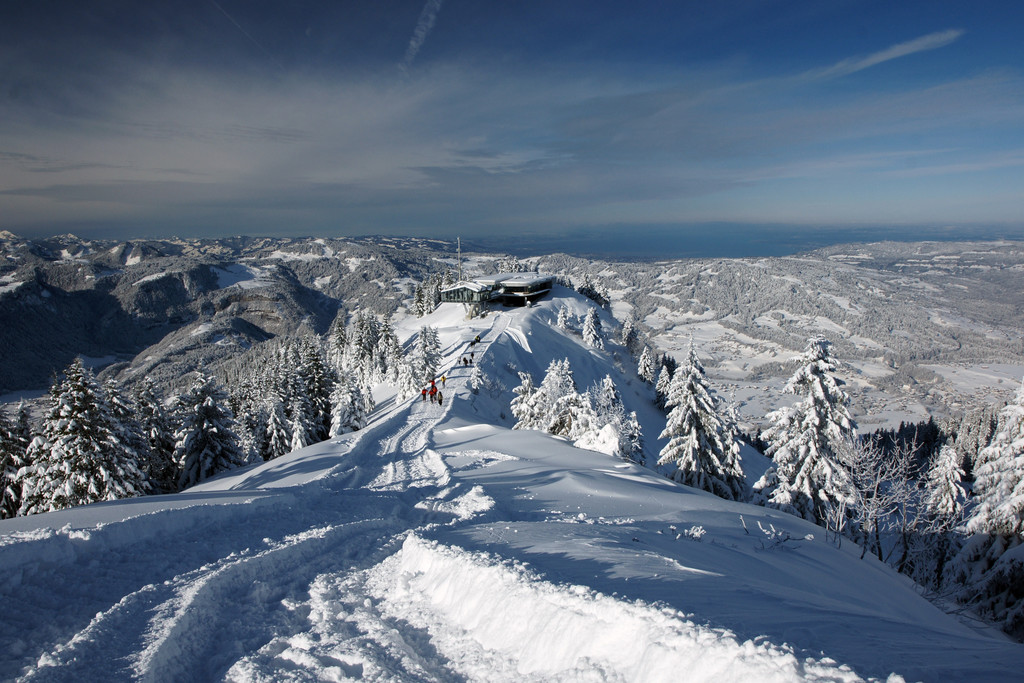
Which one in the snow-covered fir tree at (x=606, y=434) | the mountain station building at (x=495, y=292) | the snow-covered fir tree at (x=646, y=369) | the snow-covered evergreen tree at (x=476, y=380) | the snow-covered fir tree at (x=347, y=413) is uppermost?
the mountain station building at (x=495, y=292)

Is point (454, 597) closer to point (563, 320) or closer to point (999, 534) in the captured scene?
point (999, 534)

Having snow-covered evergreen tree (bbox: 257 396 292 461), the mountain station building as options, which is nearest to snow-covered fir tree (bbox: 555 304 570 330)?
the mountain station building

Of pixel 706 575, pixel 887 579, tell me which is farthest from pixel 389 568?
pixel 887 579

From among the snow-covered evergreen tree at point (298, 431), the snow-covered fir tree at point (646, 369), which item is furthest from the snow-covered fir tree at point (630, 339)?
the snow-covered evergreen tree at point (298, 431)

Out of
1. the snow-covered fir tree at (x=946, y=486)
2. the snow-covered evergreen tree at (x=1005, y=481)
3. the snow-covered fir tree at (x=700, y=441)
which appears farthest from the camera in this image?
the snow-covered fir tree at (x=700, y=441)

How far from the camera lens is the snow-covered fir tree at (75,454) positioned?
19.0 m

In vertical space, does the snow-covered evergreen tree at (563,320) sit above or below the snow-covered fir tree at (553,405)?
above

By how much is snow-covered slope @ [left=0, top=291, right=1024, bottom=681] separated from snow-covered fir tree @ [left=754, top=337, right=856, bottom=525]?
7.80 metres

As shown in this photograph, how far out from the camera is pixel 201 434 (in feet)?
87.1

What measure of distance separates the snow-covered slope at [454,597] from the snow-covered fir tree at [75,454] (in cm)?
1303

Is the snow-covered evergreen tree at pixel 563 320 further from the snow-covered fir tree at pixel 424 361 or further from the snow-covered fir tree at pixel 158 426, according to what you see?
the snow-covered fir tree at pixel 158 426

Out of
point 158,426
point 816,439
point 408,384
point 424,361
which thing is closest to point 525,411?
point 408,384

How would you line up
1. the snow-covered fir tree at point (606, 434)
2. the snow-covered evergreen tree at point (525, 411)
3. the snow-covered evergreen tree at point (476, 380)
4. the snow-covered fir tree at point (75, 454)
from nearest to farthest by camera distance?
the snow-covered fir tree at point (75, 454)
the snow-covered fir tree at point (606, 434)
the snow-covered evergreen tree at point (525, 411)
the snow-covered evergreen tree at point (476, 380)

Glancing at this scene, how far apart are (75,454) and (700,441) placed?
29.4 metres
